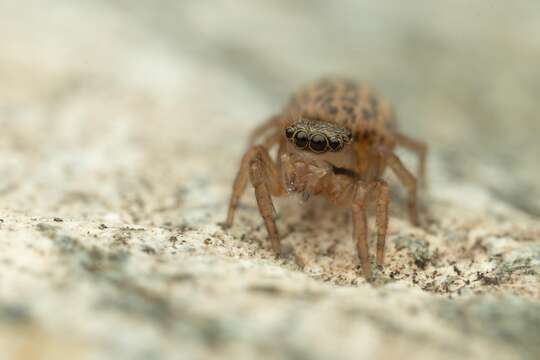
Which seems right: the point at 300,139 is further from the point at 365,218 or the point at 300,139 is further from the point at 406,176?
the point at 406,176

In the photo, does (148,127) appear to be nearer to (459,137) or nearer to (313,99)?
(313,99)

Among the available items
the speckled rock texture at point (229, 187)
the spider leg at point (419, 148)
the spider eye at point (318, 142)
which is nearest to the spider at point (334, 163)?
the spider eye at point (318, 142)

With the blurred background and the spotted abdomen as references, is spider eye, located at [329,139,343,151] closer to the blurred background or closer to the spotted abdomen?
the spotted abdomen

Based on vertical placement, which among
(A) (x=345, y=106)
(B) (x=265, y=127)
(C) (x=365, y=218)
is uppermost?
Answer: (A) (x=345, y=106)

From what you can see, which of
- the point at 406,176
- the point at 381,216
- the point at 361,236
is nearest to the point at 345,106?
the point at 406,176

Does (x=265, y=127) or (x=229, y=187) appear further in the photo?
(x=265, y=127)

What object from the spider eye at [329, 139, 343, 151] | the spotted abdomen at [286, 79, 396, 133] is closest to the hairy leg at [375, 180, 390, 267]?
the spider eye at [329, 139, 343, 151]

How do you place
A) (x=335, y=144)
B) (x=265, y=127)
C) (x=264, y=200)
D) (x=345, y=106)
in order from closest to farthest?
(x=264, y=200) → (x=335, y=144) → (x=345, y=106) → (x=265, y=127)

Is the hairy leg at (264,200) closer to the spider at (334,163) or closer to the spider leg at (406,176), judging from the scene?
the spider at (334,163)
